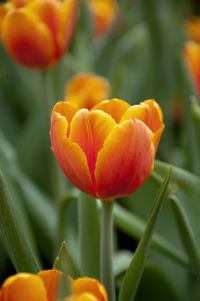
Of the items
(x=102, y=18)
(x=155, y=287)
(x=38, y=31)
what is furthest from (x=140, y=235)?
(x=102, y=18)

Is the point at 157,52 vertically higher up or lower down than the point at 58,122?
lower down

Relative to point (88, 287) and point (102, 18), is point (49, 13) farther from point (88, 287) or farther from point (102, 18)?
point (102, 18)

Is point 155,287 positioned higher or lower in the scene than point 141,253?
lower

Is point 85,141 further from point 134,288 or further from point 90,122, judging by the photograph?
point 134,288

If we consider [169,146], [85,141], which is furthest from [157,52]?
[85,141]

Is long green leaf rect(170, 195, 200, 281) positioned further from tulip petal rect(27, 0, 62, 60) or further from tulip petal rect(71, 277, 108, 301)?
tulip petal rect(27, 0, 62, 60)

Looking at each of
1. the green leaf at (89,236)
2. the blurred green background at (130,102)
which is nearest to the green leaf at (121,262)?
the blurred green background at (130,102)
